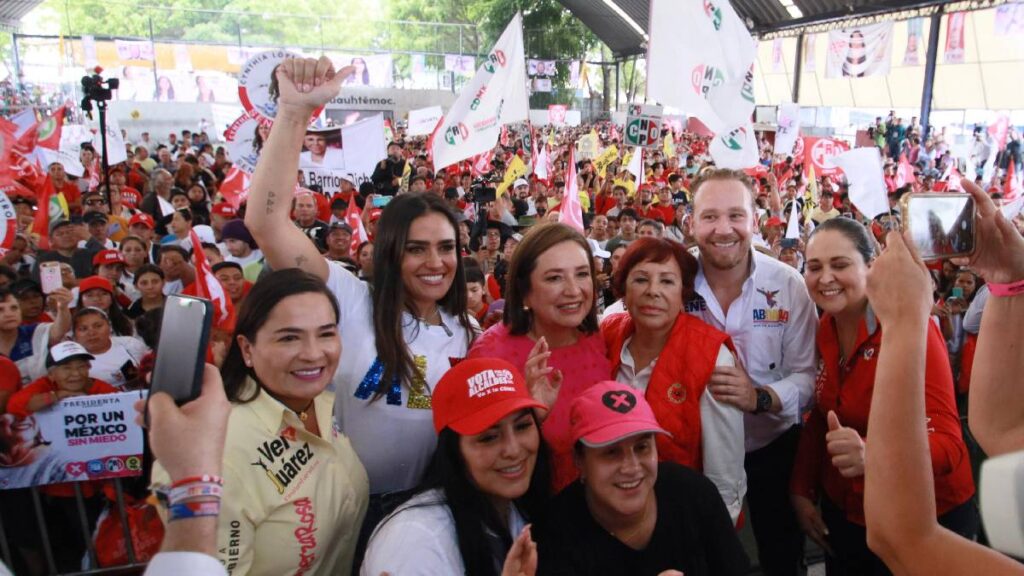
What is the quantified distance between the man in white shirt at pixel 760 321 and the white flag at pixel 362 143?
5424mm

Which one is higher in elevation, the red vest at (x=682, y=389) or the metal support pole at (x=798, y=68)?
the metal support pole at (x=798, y=68)

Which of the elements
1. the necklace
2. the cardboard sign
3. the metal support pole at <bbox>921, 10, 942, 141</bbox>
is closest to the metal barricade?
the necklace

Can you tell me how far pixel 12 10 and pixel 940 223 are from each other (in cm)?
4435

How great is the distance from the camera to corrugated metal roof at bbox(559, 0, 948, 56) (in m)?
24.8

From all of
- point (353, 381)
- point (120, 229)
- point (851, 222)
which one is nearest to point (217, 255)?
point (120, 229)

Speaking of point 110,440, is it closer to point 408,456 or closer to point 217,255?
point 408,456

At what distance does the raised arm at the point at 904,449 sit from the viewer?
1.14 m

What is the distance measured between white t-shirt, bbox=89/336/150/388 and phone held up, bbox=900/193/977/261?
440cm

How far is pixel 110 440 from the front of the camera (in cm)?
323

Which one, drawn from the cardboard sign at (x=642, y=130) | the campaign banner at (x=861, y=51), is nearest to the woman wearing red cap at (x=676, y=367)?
the cardboard sign at (x=642, y=130)

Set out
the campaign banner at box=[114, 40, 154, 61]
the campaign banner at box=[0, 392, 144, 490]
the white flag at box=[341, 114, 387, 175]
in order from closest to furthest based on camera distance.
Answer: the campaign banner at box=[0, 392, 144, 490], the white flag at box=[341, 114, 387, 175], the campaign banner at box=[114, 40, 154, 61]

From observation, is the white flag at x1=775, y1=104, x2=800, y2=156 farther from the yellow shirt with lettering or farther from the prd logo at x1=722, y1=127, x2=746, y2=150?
the yellow shirt with lettering

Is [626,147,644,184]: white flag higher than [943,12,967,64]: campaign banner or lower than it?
lower

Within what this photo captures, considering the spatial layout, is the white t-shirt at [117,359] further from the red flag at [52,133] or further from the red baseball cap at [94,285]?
the red flag at [52,133]
